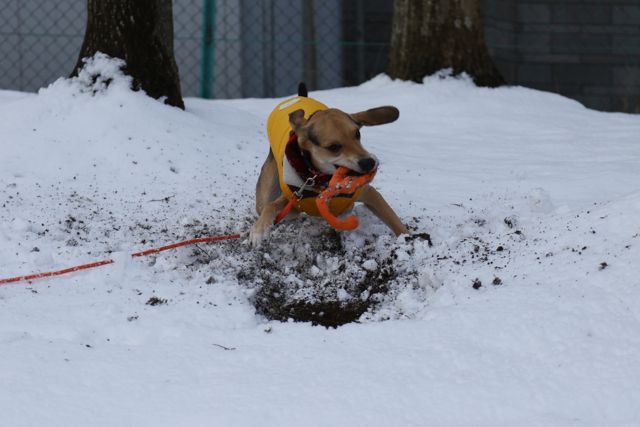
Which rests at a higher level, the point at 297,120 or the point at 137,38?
the point at 137,38

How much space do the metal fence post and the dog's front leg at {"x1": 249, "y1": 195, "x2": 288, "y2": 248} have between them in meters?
4.58

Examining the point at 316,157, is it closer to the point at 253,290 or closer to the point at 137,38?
the point at 253,290

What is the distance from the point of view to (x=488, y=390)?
2795 millimetres

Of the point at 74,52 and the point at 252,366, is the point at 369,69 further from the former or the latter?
the point at 252,366

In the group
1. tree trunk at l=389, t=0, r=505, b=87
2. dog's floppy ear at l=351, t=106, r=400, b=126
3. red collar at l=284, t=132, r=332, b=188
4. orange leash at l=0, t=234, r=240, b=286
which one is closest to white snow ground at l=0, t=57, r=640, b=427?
orange leash at l=0, t=234, r=240, b=286

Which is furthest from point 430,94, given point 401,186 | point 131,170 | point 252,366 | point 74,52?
point 252,366

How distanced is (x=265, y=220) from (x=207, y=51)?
15.8 ft

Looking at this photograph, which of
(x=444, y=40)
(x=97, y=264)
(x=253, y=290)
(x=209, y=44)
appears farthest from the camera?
(x=209, y=44)

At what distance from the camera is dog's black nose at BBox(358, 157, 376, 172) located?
4.02m

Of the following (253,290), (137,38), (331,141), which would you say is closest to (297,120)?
(331,141)

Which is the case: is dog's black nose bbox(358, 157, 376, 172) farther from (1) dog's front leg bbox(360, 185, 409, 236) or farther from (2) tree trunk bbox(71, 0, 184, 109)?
(2) tree trunk bbox(71, 0, 184, 109)

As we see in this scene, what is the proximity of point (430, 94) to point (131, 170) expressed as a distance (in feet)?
9.92

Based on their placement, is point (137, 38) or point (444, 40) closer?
point (137, 38)

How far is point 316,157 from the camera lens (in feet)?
13.7
